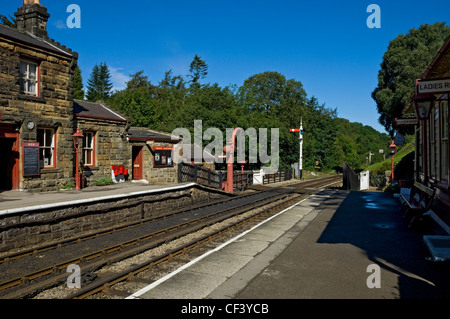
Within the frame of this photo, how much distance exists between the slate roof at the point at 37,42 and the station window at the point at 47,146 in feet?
10.7

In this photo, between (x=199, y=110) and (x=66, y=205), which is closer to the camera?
(x=66, y=205)

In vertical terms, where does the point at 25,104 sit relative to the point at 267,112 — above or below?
below

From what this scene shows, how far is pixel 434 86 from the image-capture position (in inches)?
262

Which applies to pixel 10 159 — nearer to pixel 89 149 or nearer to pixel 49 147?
pixel 49 147

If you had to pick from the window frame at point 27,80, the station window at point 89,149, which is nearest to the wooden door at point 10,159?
the window frame at point 27,80

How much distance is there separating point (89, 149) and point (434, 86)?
1497 cm

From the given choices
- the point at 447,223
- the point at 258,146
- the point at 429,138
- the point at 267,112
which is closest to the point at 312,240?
the point at 447,223

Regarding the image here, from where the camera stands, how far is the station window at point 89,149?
55.4ft

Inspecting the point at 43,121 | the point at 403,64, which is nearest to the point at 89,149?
the point at 43,121

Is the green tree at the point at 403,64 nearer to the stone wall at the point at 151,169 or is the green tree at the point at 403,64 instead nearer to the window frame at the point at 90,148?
the stone wall at the point at 151,169

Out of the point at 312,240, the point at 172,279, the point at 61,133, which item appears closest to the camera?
the point at 172,279

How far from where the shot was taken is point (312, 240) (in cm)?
906

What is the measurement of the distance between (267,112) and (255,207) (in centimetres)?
5355
